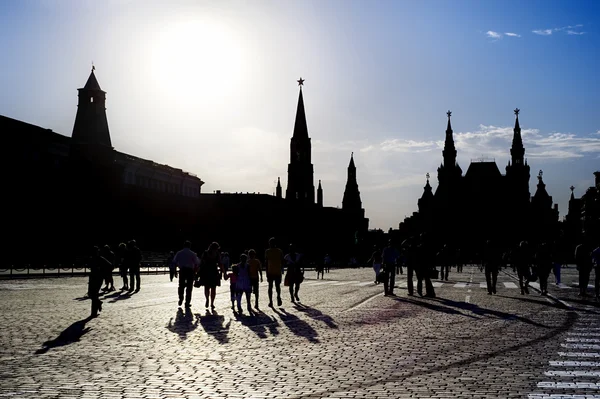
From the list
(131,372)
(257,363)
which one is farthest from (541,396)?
(131,372)

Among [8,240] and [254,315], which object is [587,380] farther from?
[8,240]

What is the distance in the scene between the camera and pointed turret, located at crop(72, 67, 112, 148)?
259ft

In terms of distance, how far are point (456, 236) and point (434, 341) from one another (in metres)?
125

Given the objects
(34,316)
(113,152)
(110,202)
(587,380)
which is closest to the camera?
(587,380)

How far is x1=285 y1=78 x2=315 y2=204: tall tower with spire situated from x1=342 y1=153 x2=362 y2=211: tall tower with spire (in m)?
44.6

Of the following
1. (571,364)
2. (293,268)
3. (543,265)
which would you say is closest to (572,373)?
(571,364)

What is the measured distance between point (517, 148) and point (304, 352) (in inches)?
5234

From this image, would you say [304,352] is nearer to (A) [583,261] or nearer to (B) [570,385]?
(B) [570,385]

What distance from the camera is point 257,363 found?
9922 mm

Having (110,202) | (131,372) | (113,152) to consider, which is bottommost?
(131,372)

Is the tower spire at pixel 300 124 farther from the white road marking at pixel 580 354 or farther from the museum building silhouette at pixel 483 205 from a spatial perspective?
the white road marking at pixel 580 354

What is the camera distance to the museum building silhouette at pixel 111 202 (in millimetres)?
59562

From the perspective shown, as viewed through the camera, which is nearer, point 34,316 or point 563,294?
point 34,316

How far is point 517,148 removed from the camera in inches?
5404
